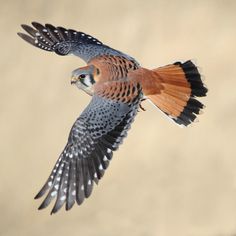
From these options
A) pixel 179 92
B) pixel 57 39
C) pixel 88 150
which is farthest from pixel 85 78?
pixel 57 39

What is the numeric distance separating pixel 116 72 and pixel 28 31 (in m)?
1.10

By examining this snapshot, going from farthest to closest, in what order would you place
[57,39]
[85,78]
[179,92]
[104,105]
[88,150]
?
1. [57,39]
2. [179,92]
3. [85,78]
4. [104,105]
5. [88,150]

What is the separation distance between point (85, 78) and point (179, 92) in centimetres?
74

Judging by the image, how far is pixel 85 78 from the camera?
556 centimetres

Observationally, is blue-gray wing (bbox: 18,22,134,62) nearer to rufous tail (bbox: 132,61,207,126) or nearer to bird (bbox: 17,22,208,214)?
bird (bbox: 17,22,208,214)

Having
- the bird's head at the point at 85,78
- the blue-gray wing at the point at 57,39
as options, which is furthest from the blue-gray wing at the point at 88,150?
the blue-gray wing at the point at 57,39

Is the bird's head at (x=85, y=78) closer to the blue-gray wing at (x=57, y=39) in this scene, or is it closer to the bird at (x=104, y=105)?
the bird at (x=104, y=105)

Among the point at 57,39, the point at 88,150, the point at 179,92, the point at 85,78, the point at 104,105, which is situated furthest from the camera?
the point at 57,39

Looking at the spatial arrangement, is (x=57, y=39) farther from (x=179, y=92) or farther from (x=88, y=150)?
(x=88, y=150)

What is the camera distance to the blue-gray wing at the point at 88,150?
16.6 feet

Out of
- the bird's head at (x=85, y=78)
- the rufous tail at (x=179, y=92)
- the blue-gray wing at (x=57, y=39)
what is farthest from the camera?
the blue-gray wing at (x=57, y=39)

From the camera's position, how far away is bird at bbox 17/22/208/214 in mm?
Result: 5113

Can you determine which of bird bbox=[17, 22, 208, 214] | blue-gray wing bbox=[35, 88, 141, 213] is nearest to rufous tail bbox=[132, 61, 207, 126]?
bird bbox=[17, 22, 208, 214]
